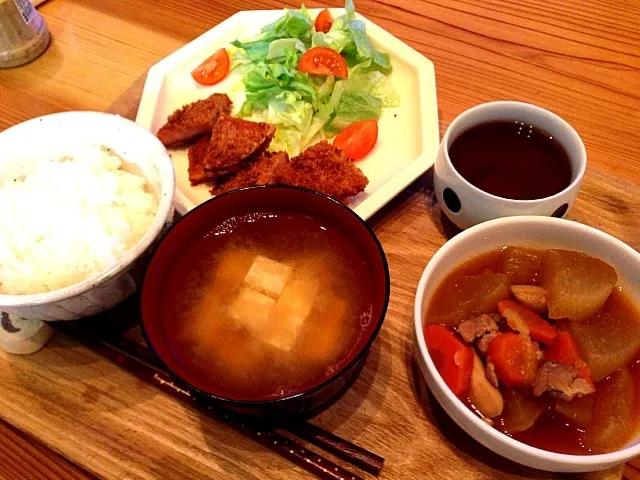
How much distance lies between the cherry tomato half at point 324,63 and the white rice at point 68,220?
0.95 metres

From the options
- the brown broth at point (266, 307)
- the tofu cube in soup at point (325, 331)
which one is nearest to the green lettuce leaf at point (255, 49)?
the brown broth at point (266, 307)

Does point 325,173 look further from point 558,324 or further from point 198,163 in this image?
point 558,324

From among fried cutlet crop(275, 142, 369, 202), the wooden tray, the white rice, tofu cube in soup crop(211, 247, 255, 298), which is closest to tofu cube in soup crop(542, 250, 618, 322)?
the wooden tray

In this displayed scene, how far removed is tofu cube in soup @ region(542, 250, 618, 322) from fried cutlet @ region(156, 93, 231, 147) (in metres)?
1.30

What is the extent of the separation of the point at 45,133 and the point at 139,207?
43 cm

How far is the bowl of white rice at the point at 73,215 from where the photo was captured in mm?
1489

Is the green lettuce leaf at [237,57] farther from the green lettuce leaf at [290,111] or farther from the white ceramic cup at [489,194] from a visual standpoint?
the white ceramic cup at [489,194]

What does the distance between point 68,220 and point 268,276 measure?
0.61m

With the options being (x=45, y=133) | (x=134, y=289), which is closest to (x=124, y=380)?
(x=134, y=289)

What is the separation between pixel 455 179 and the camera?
1.65m

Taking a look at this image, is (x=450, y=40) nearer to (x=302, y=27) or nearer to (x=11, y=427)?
(x=302, y=27)

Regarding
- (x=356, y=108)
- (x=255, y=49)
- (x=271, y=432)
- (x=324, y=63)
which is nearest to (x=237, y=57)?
(x=255, y=49)

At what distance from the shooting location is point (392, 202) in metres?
1.94

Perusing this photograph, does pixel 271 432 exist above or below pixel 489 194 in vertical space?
below
